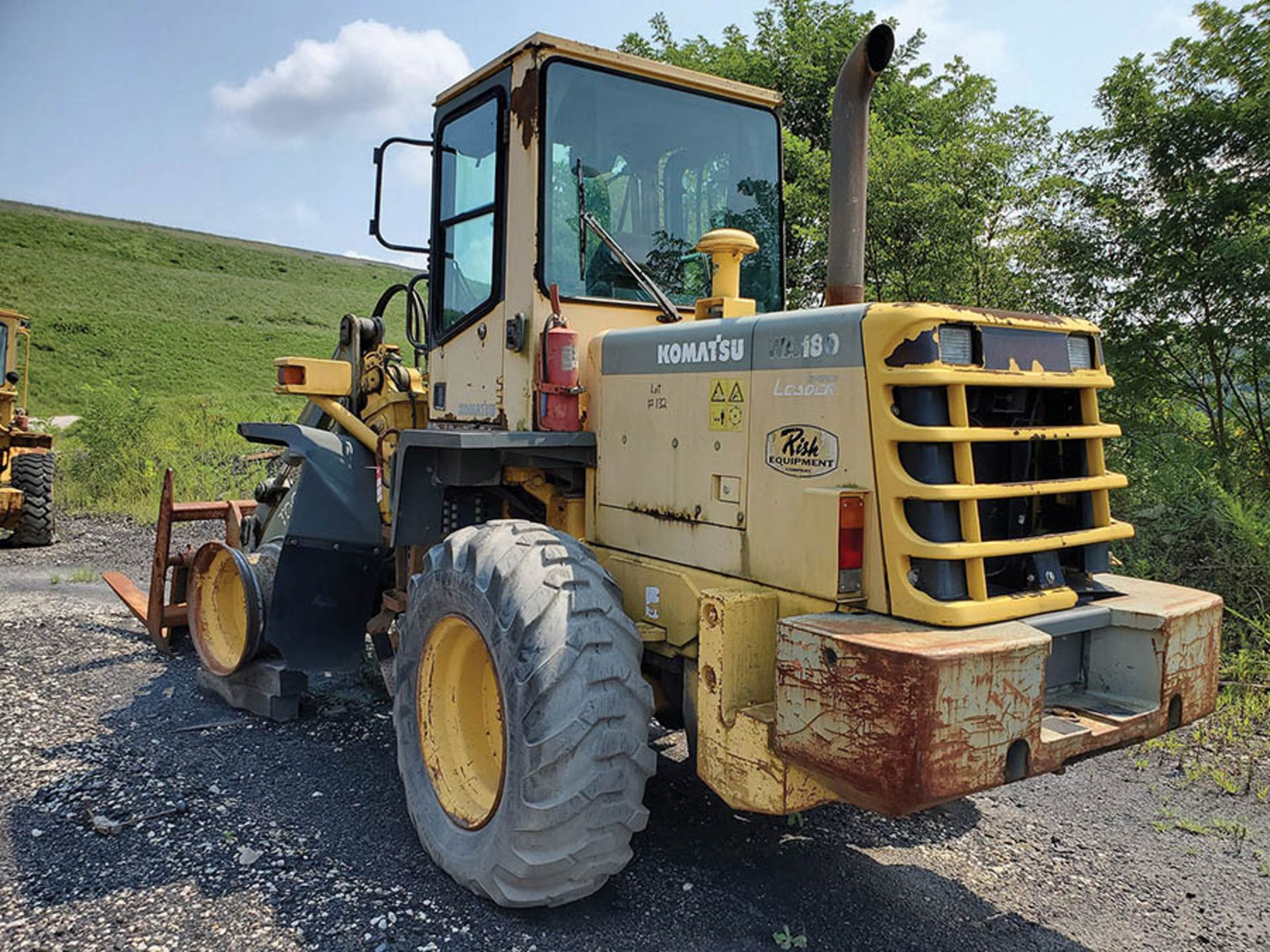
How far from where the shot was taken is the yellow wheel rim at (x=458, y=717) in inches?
137

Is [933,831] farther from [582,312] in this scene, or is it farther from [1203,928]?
[582,312]

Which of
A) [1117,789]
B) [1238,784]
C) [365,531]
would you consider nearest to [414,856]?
[365,531]

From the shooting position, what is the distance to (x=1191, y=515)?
6434mm

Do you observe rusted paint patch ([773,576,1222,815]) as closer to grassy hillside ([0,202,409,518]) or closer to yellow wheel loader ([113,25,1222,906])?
yellow wheel loader ([113,25,1222,906])

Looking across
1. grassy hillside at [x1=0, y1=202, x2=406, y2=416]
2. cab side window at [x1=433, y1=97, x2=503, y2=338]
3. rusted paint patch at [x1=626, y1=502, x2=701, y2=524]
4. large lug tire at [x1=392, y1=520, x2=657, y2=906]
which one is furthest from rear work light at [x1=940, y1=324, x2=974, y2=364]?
grassy hillside at [x1=0, y1=202, x2=406, y2=416]

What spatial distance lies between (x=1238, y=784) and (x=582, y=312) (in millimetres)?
3584

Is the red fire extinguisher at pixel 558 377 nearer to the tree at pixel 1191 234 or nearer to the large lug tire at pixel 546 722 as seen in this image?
the large lug tire at pixel 546 722

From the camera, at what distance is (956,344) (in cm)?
277

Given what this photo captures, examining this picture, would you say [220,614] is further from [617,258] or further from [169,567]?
[617,258]

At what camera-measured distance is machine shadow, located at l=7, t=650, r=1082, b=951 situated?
306 cm

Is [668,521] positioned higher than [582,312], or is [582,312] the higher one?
[582,312]

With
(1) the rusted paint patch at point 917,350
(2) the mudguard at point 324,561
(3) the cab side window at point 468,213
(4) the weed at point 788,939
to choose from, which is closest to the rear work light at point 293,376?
(2) the mudguard at point 324,561

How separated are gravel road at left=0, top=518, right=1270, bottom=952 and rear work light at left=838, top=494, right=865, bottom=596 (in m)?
1.17

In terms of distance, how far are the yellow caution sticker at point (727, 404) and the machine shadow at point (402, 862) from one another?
5.24 feet
